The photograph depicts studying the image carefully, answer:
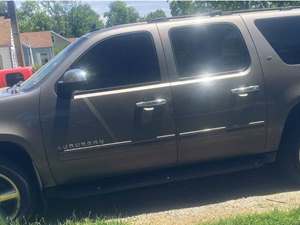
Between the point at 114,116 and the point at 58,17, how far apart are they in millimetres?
97314

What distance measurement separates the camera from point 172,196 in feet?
18.6

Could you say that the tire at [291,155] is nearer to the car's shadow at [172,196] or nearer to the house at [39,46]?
the car's shadow at [172,196]

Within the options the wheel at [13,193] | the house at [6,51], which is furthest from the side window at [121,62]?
the house at [6,51]

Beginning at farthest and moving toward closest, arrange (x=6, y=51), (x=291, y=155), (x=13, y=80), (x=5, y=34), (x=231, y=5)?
(x=231, y=5), (x=5, y=34), (x=6, y=51), (x=13, y=80), (x=291, y=155)

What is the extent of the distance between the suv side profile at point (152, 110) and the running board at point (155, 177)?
11mm

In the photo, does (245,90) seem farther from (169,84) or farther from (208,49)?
(169,84)

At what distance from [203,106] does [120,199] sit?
1482 millimetres

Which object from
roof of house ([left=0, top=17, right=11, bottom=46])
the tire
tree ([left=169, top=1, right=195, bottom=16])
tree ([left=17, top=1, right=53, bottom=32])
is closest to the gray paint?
the tire

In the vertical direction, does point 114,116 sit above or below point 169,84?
below

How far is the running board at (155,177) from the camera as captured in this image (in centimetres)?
501

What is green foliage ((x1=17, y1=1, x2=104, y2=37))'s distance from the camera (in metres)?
92.2

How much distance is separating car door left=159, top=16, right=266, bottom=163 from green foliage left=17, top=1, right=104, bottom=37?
86675 millimetres

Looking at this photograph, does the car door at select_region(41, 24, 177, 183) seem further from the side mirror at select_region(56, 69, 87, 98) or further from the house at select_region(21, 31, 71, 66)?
the house at select_region(21, 31, 71, 66)

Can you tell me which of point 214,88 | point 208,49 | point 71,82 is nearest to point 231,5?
point 208,49
